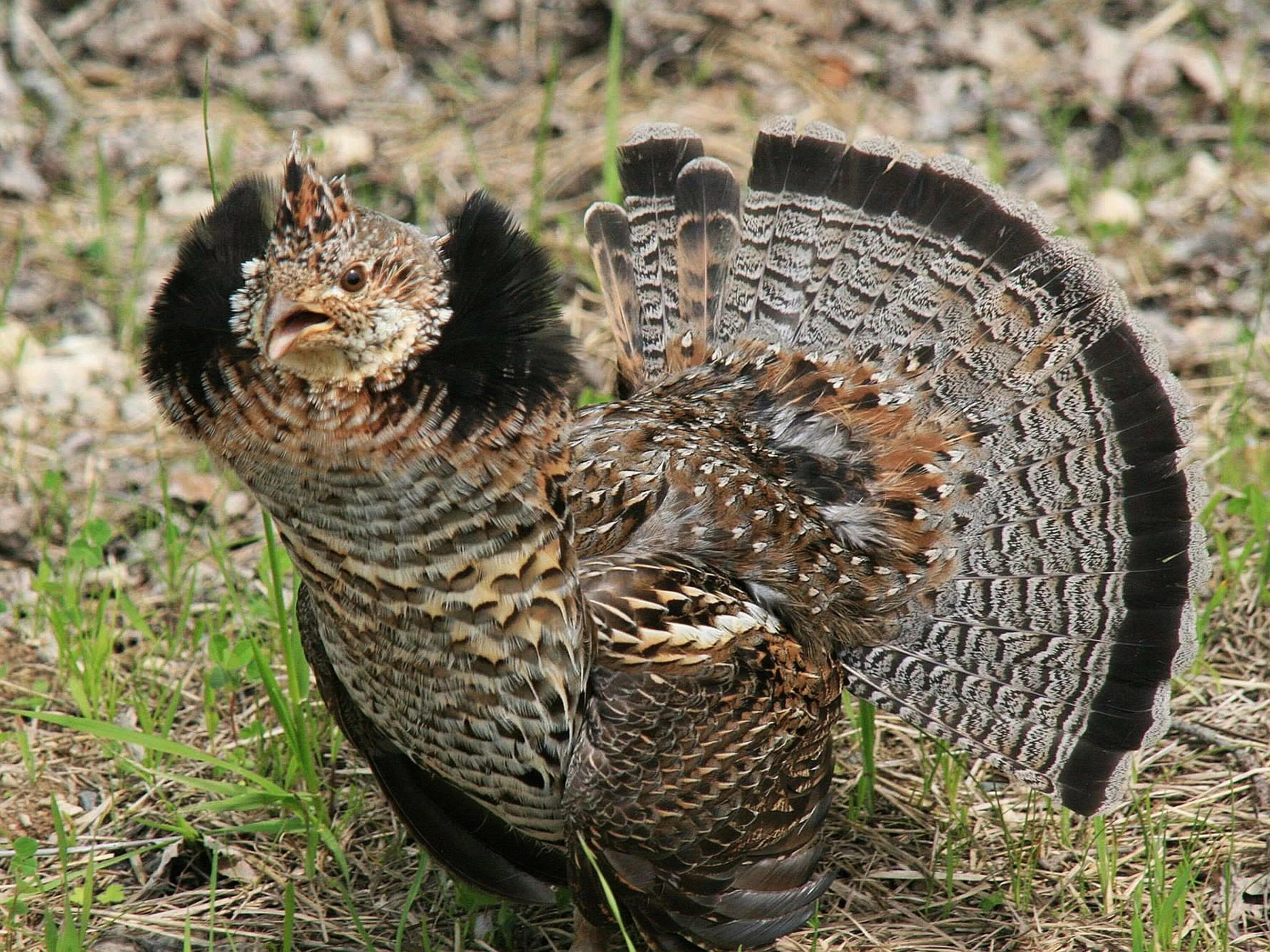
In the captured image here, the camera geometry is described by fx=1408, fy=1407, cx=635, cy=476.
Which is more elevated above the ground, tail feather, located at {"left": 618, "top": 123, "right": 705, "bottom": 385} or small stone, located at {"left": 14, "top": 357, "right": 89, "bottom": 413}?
tail feather, located at {"left": 618, "top": 123, "right": 705, "bottom": 385}

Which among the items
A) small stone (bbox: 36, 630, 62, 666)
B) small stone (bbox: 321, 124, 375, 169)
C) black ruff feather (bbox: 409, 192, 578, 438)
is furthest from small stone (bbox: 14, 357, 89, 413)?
black ruff feather (bbox: 409, 192, 578, 438)

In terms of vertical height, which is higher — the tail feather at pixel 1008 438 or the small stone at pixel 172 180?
the small stone at pixel 172 180

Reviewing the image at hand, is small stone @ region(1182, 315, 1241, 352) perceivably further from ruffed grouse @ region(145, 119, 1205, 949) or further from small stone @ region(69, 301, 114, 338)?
small stone @ region(69, 301, 114, 338)

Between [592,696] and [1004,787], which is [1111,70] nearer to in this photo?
[1004,787]

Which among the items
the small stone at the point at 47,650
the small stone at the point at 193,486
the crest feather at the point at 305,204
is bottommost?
the small stone at the point at 47,650

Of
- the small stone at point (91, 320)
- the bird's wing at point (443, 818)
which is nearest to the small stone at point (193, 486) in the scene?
the small stone at point (91, 320)

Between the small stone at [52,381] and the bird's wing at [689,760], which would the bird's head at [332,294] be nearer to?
the bird's wing at [689,760]

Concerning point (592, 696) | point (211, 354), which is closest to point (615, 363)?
point (592, 696)
